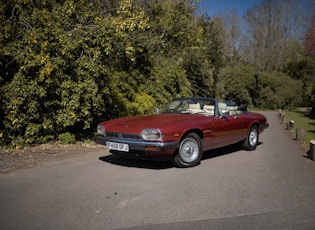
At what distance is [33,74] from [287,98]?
109 feet

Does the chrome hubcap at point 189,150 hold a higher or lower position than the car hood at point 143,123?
lower

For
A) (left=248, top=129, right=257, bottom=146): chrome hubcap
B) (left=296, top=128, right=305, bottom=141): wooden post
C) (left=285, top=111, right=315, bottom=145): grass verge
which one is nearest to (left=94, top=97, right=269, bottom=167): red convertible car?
(left=248, top=129, right=257, bottom=146): chrome hubcap

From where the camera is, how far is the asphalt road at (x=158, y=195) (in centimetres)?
379

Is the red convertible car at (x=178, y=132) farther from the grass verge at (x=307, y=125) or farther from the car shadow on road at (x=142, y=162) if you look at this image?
the grass verge at (x=307, y=125)

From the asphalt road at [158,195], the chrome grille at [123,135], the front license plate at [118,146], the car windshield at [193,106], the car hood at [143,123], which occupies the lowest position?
the asphalt road at [158,195]

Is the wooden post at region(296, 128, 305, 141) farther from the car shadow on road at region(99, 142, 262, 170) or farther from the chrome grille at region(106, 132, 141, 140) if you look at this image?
the chrome grille at region(106, 132, 141, 140)

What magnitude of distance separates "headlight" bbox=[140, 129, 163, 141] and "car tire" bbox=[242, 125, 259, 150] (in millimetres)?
3382

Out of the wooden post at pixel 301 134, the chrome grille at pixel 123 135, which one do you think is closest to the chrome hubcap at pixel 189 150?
the chrome grille at pixel 123 135

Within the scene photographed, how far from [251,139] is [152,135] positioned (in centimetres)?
376

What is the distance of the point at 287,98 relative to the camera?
1433 inches

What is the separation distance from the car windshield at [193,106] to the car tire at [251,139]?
1.64 meters

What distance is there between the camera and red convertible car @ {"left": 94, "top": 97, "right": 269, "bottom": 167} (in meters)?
6.00

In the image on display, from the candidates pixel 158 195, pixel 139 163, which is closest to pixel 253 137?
pixel 139 163

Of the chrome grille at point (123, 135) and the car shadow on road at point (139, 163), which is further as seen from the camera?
the car shadow on road at point (139, 163)
